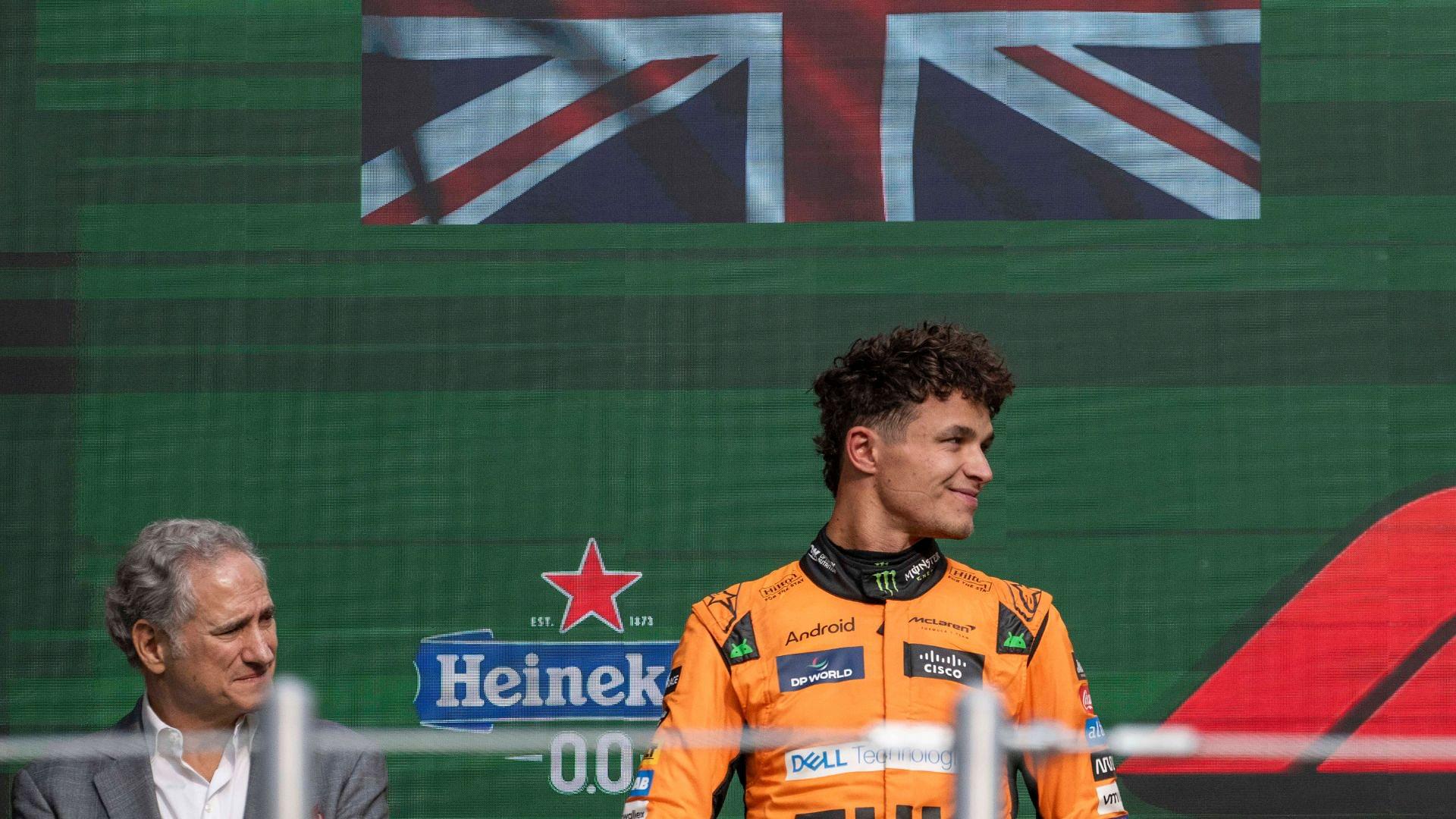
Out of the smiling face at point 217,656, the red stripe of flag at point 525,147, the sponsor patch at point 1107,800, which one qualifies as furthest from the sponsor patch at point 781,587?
the red stripe of flag at point 525,147

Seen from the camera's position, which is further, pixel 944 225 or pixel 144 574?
pixel 944 225

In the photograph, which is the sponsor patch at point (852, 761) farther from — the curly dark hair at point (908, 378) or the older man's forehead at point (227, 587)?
the older man's forehead at point (227, 587)

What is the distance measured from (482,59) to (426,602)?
→ 1.11m

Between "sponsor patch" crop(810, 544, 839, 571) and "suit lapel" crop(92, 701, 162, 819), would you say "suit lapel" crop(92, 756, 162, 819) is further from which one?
"sponsor patch" crop(810, 544, 839, 571)

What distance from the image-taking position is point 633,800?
186cm

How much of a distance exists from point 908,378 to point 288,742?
109 cm

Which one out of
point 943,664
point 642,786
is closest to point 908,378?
point 943,664

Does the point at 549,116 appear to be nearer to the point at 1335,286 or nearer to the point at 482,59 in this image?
the point at 482,59

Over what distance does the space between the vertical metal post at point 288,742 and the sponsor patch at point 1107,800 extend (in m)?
1.05

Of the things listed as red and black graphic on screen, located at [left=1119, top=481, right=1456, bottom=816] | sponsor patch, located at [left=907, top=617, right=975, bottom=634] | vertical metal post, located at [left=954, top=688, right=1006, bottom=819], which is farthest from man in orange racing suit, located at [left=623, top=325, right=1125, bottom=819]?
red and black graphic on screen, located at [left=1119, top=481, right=1456, bottom=816]

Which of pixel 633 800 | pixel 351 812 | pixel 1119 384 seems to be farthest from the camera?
pixel 1119 384

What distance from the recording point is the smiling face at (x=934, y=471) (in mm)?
1977

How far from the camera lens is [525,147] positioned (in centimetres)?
319

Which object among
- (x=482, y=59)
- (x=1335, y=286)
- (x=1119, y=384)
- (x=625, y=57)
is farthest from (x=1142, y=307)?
(x=482, y=59)
